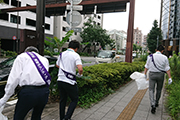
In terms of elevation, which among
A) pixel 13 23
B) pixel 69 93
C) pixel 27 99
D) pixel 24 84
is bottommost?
pixel 69 93

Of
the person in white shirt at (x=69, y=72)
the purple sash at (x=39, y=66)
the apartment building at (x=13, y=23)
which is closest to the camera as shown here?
the purple sash at (x=39, y=66)

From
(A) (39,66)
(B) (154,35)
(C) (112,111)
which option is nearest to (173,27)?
(B) (154,35)

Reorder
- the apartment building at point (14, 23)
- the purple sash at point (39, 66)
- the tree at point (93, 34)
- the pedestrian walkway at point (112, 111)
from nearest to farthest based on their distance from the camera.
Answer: the purple sash at point (39, 66) < the pedestrian walkway at point (112, 111) < the apartment building at point (14, 23) < the tree at point (93, 34)

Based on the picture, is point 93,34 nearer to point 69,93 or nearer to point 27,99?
point 69,93

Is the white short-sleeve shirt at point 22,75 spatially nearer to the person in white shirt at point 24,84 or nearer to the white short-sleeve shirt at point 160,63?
the person in white shirt at point 24,84

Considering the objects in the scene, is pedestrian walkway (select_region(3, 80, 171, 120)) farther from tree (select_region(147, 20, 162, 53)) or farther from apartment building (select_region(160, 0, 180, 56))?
tree (select_region(147, 20, 162, 53))

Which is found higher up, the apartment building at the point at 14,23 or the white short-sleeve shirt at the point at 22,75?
the apartment building at the point at 14,23

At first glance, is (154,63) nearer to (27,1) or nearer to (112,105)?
(112,105)

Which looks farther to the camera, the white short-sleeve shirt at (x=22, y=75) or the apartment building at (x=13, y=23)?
the apartment building at (x=13, y=23)

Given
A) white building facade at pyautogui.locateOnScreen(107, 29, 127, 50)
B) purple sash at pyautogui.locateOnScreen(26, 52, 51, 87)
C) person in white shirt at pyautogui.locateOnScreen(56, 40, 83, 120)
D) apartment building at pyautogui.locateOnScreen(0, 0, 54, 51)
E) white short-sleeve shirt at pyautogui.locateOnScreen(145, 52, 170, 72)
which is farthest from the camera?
white building facade at pyautogui.locateOnScreen(107, 29, 127, 50)

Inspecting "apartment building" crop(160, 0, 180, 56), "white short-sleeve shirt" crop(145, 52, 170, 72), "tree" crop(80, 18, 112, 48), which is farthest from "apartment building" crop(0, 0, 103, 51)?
"apartment building" crop(160, 0, 180, 56)

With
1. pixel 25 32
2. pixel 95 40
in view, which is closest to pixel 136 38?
pixel 95 40

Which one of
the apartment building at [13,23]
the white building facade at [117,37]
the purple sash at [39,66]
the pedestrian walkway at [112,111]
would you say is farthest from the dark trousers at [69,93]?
the white building facade at [117,37]

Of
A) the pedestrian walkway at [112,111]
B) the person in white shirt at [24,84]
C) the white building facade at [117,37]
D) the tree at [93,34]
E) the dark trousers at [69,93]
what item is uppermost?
the white building facade at [117,37]
